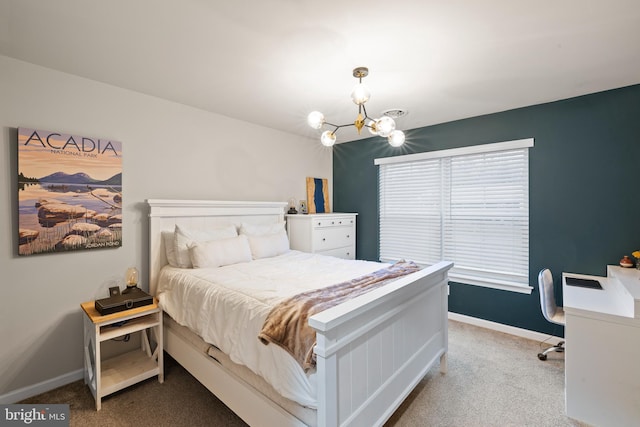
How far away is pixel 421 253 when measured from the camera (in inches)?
Answer: 155

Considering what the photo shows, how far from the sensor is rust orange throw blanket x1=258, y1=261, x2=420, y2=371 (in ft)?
4.43

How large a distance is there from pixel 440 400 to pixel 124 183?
3.14 meters

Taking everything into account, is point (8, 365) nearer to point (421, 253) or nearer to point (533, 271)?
point (421, 253)

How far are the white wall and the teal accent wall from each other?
2.94 m

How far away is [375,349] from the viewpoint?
160cm

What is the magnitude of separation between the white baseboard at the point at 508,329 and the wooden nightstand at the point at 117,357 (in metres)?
3.25

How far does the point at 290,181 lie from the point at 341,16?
2692 millimetres

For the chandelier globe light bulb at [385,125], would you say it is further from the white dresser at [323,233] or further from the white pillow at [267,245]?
the white dresser at [323,233]

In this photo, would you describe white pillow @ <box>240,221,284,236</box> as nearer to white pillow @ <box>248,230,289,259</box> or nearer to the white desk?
white pillow @ <box>248,230,289,259</box>

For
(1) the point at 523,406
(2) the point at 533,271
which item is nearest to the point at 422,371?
(1) the point at 523,406

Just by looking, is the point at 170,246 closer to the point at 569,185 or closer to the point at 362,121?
the point at 362,121

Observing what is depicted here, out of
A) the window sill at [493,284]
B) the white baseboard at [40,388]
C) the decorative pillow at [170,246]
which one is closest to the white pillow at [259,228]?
the decorative pillow at [170,246]

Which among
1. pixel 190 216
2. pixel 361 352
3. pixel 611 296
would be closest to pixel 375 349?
→ pixel 361 352

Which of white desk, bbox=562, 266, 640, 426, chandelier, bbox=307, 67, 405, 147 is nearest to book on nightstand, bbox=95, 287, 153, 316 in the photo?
chandelier, bbox=307, 67, 405, 147
